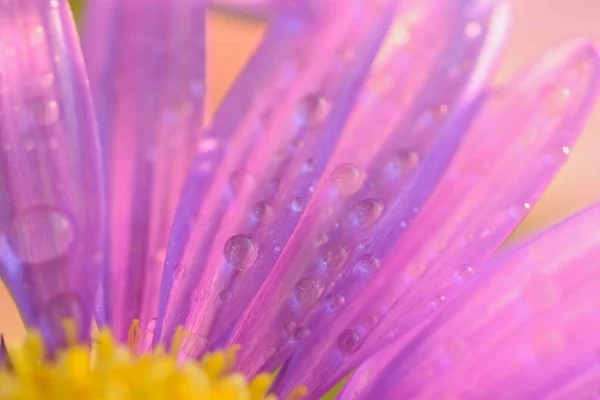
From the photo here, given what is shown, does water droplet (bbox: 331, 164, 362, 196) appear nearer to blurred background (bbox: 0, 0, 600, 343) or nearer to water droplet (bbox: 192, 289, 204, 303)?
water droplet (bbox: 192, 289, 204, 303)

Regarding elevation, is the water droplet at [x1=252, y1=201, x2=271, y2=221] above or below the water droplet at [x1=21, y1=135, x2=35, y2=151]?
above

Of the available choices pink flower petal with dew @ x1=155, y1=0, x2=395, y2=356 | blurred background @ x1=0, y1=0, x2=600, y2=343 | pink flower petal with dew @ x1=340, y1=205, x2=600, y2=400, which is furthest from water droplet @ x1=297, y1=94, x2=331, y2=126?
blurred background @ x1=0, y1=0, x2=600, y2=343

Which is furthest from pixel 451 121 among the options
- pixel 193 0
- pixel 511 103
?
pixel 193 0

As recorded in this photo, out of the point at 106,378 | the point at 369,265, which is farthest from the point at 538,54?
the point at 106,378

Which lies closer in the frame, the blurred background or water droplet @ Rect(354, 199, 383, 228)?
water droplet @ Rect(354, 199, 383, 228)

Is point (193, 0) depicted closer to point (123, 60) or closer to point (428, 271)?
point (123, 60)

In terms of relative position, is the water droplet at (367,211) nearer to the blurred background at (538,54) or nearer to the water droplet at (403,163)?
the water droplet at (403,163)

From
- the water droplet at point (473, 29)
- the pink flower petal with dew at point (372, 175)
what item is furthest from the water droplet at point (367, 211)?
the water droplet at point (473, 29)
